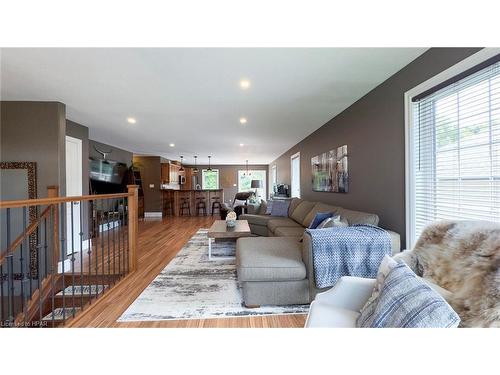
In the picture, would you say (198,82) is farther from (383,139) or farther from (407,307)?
(407,307)

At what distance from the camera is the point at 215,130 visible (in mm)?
5035

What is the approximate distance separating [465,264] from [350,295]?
602 mm

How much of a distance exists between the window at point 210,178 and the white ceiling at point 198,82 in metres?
7.51

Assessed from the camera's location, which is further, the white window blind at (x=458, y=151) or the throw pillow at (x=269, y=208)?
the throw pillow at (x=269, y=208)

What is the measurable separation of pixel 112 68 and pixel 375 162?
3.15 m

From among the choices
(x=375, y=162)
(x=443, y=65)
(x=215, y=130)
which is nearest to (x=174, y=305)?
(x=375, y=162)

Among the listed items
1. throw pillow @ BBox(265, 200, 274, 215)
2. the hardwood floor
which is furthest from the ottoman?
throw pillow @ BBox(265, 200, 274, 215)

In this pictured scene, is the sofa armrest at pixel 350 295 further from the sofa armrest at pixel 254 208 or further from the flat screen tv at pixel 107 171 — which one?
the flat screen tv at pixel 107 171

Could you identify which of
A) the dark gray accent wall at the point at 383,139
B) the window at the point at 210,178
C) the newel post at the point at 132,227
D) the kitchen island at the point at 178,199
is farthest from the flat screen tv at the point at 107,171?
the dark gray accent wall at the point at 383,139

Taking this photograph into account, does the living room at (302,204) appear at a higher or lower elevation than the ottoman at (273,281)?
higher

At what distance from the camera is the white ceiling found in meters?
2.13

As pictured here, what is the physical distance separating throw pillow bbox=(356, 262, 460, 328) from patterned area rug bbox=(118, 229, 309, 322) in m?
1.28

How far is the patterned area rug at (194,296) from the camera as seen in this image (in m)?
2.17
